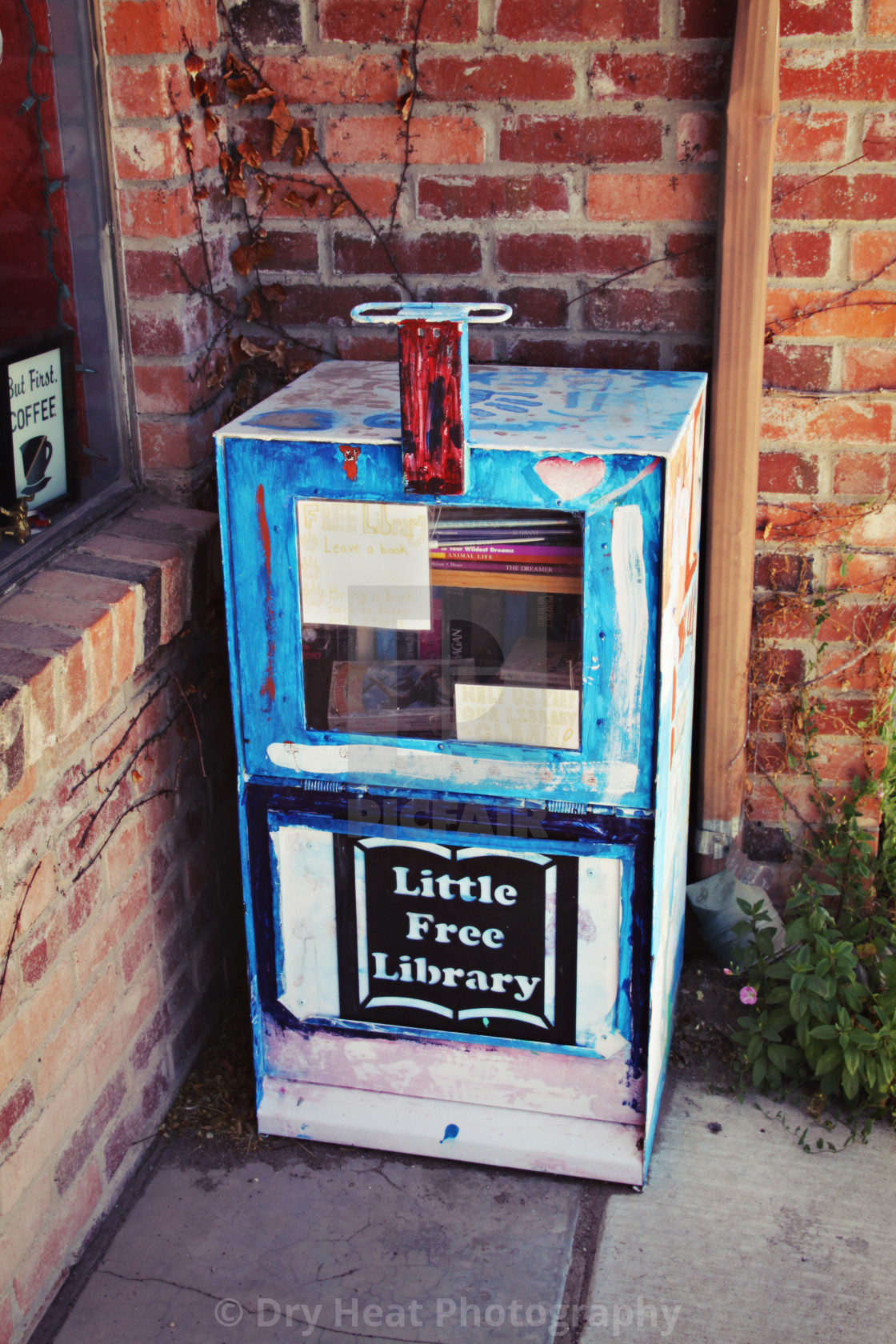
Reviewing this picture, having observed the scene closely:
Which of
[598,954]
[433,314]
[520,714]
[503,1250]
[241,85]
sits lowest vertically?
[503,1250]

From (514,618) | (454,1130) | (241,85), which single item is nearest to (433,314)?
(514,618)

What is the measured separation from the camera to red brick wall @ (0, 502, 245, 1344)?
1.75 m

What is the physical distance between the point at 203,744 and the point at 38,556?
0.52 m

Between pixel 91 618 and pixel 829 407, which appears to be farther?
pixel 829 407

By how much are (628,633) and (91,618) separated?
79cm

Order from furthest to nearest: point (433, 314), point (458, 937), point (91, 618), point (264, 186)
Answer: point (264, 186) < point (458, 937) < point (91, 618) < point (433, 314)

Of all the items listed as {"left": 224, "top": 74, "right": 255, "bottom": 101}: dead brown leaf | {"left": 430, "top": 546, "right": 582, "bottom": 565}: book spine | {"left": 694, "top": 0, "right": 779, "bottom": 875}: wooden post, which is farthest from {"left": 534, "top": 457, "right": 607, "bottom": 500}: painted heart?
{"left": 224, "top": 74, "right": 255, "bottom": 101}: dead brown leaf

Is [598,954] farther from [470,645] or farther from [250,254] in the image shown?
[250,254]

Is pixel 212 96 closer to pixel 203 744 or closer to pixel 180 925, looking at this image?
pixel 203 744

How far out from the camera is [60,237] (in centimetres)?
208

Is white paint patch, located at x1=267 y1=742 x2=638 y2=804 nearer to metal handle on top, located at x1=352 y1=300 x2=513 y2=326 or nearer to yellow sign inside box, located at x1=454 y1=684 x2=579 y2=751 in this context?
yellow sign inside box, located at x1=454 y1=684 x2=579 y2=751

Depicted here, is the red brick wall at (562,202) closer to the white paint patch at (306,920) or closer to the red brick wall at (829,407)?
the red brick wall at (829,407)

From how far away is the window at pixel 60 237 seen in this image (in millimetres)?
1956

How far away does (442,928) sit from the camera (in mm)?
2051
